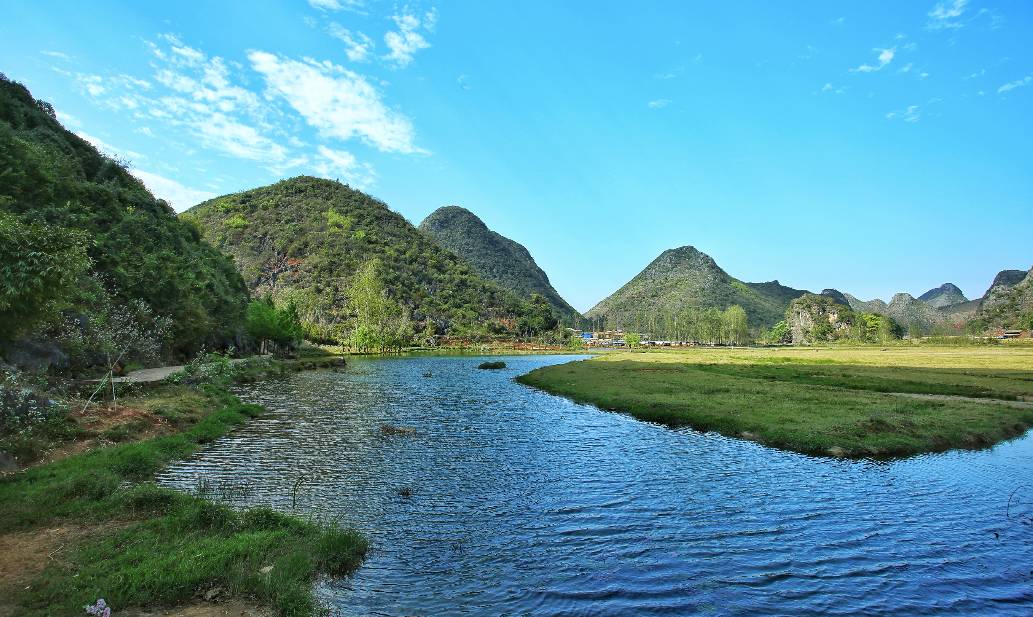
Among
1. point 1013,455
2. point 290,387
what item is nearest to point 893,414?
point 1013,455

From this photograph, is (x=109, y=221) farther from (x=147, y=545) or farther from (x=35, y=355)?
(x=147, y=545)

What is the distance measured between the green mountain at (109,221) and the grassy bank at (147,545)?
2690cm

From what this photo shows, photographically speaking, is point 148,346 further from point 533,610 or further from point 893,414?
point 893,414

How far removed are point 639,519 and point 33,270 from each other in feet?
76.2

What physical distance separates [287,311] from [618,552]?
Result: 407ft

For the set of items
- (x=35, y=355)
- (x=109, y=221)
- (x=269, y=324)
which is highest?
(x=109, y=221)

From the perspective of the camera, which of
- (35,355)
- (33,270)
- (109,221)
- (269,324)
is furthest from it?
(269,324)

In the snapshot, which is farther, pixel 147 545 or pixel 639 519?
pixel 639 519

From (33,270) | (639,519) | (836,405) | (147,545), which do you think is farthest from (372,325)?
(147,545)

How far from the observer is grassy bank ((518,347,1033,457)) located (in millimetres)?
31562

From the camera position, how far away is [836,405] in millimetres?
42156

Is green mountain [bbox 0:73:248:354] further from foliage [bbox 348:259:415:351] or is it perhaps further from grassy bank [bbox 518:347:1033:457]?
foliage [bbox 348:259:415:351]

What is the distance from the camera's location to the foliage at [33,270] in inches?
659

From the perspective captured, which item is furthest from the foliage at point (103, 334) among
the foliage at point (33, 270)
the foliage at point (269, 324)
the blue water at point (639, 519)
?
the foliage at point (269, 324)
